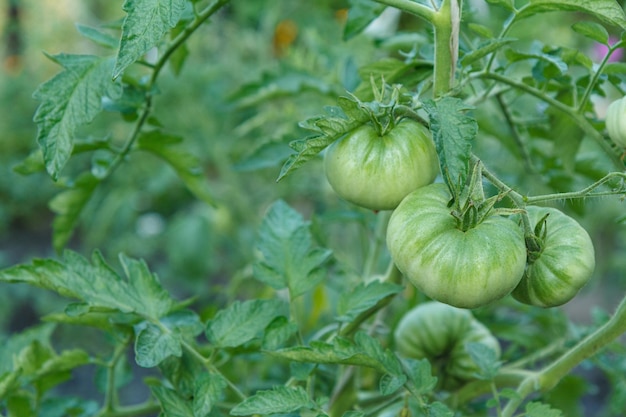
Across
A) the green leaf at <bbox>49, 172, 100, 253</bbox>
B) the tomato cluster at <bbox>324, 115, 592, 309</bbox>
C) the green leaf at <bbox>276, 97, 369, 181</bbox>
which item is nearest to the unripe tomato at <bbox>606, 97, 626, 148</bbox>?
the tomato cluster at <bbox>324, 115, 592, 309</bbox>

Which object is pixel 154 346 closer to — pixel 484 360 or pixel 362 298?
pixel 362 298

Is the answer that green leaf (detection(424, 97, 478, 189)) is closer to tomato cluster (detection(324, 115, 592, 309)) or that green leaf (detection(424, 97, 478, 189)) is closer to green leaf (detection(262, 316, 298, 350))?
tomato cluster (detection(324, 115, 592, 309))

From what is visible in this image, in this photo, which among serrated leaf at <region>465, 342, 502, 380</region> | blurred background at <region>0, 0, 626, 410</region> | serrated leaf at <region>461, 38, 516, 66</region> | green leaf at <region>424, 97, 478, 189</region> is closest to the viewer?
green leaf at <region>424, 97, 478, 189</region>

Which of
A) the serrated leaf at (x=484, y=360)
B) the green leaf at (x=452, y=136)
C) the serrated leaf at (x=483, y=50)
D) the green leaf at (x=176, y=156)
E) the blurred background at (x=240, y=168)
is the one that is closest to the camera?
the green leaf at (x=452, y=136)

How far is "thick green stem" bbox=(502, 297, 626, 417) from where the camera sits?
2.24ft

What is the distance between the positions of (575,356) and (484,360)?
9cm

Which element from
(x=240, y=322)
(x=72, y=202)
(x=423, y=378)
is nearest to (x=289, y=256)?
(x=240, y=322)

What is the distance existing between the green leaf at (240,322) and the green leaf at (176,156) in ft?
0.74

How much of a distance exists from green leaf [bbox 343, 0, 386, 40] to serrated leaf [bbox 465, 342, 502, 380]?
380 millimetres

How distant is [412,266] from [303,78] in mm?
695

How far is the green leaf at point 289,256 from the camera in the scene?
768mm

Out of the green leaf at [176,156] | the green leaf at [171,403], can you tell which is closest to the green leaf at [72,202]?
the green leaf at [176,156]

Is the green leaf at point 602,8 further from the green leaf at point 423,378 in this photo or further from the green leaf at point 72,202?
the green leaf at point 72,202

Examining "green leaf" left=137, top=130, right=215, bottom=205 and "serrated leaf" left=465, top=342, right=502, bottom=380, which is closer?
"serrated leaf" left=465, top=342, right=502, bottom=380
